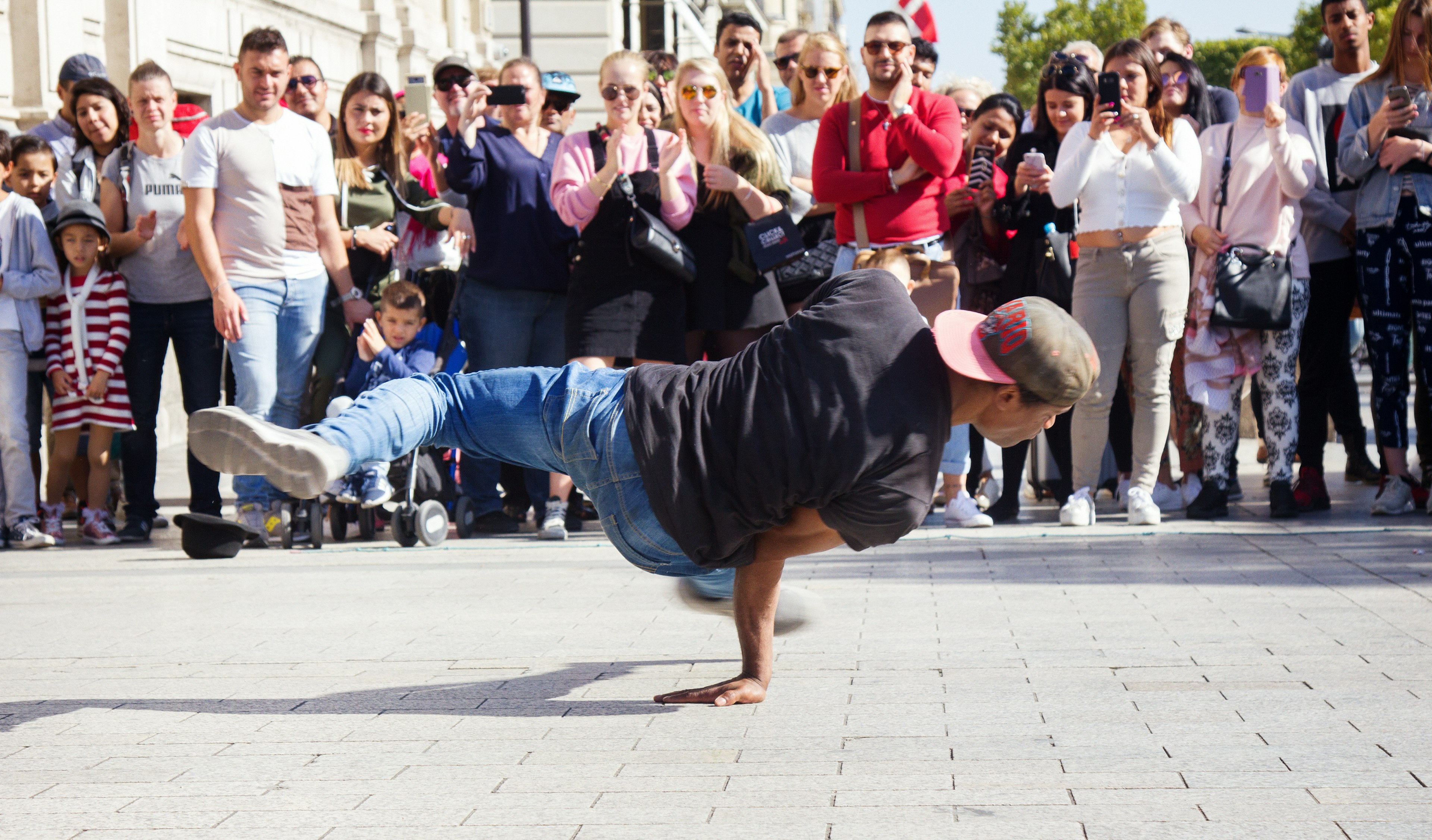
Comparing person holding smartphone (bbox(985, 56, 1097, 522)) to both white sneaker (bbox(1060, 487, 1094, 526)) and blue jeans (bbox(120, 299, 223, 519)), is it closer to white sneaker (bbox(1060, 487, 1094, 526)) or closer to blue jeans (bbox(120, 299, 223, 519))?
white sneaker (bbox(1060, 487, 1094, 526))

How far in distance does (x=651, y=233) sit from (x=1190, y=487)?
340cm

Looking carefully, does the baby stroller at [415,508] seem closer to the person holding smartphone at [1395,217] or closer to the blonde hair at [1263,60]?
the blonde hair at [1263,60]

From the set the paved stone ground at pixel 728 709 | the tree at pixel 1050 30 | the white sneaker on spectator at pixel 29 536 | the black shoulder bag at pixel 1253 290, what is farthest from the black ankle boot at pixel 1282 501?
the tree at pixel 1050 30

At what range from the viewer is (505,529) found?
8.42 m

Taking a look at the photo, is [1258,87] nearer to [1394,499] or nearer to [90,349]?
[1394,499]

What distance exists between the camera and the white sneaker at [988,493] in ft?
28.8

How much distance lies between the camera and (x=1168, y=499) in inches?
342

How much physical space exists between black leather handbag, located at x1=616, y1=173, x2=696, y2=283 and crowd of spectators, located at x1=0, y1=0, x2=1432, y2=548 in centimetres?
2

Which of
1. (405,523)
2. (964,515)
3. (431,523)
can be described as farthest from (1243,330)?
(405,523)

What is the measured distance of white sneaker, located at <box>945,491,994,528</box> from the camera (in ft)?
26.4

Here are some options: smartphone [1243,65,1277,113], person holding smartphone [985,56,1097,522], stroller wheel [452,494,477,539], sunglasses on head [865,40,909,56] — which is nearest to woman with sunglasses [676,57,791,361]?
sunglasses on head [865,40,909,56]

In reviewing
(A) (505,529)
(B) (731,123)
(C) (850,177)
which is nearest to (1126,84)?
(C) (850,177)

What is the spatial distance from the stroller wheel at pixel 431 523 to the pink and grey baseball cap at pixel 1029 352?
14.7 ft

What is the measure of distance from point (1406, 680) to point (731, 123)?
453 cm
